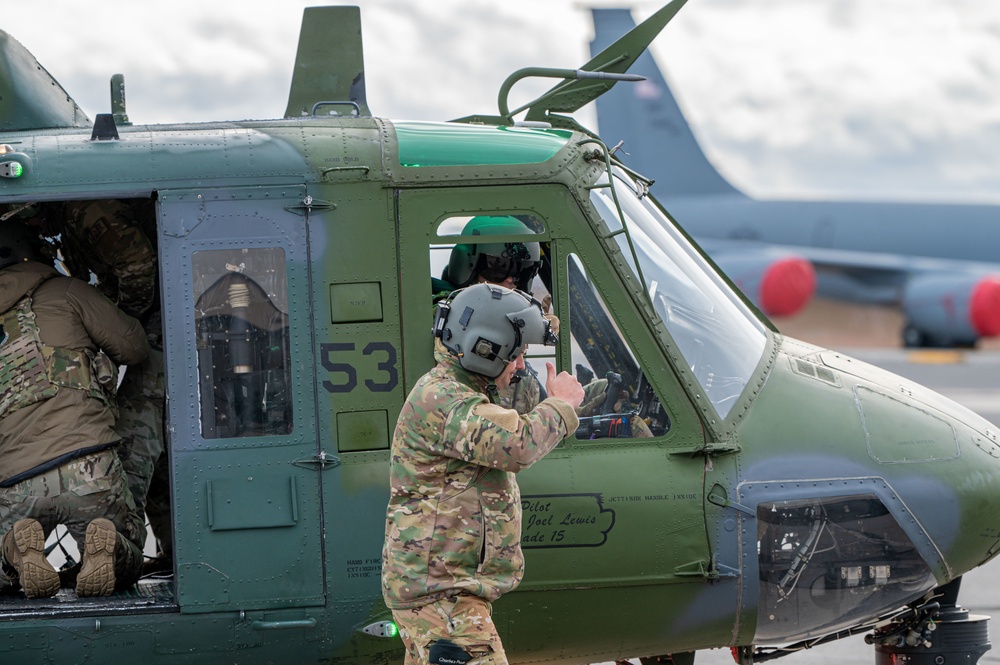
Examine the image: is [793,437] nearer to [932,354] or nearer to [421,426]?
[421,426]

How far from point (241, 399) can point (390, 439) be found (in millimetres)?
567

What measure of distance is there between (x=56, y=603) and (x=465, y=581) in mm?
1756

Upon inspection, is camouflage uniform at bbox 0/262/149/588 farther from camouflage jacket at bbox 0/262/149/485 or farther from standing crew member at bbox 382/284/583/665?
standing crew member at bbox 382/284/583/665

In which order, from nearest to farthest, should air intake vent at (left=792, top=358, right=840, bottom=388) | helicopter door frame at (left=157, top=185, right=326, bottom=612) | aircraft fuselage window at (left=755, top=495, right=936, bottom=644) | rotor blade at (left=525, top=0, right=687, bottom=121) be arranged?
1. helicopter door frame at (left=157, top=185, right=326, bottom=612)
2. aircraft fuselage window at (left=755, top=495, right=936, bottom=644)
3. air intake vent at (left=792, top=358, right=840, bottom=388)
4. rotor blade at (left=525, top=0, right=687, bottom=121)

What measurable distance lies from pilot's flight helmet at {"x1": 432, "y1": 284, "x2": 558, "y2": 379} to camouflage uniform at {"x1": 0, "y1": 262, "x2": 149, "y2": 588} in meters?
1.83

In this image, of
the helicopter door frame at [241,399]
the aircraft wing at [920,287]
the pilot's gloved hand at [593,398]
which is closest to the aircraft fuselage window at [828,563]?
the pilot's gloved hand at [593,398]

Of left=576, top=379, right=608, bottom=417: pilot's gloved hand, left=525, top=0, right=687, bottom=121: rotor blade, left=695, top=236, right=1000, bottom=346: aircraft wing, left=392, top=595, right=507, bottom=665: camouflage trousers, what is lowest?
left=392, top=595, right=507, bottom=665: camouflage trousers

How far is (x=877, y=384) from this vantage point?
491 centimetres

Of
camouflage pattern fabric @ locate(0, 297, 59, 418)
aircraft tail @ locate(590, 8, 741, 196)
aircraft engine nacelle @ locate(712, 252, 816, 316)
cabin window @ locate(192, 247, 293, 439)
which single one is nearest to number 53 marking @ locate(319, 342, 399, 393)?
cabin window @ locate(192, 247, 293, 439)

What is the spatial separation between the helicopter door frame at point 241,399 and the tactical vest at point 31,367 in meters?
0.54

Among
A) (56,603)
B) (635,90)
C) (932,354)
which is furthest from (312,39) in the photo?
(635,90)

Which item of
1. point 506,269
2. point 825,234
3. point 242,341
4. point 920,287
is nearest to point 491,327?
point 506,269

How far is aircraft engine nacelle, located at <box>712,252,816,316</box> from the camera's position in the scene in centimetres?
2712

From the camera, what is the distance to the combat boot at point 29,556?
14.8 ft
